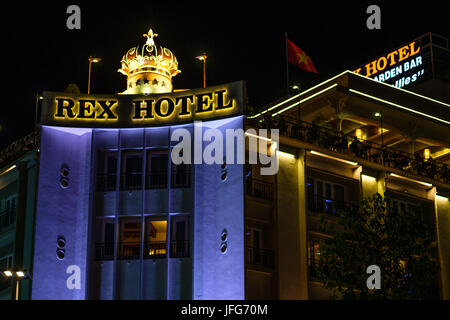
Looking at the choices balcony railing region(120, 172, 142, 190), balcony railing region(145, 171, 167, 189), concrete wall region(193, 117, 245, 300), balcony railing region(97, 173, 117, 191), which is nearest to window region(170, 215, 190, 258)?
concrete wall region(193, 117, 245, 300)

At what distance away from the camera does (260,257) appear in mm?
41781

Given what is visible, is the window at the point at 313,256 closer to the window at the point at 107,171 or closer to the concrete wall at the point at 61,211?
the window at the point at 107,171

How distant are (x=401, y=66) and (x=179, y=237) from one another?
3386 centimetres

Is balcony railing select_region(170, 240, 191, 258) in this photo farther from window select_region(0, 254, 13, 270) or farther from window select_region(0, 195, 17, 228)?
window select_region(0, 195, 17, 228)

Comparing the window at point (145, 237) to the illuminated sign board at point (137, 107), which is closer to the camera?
the window at point (145, 237)

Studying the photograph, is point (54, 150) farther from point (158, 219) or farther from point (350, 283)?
point (350, 283)

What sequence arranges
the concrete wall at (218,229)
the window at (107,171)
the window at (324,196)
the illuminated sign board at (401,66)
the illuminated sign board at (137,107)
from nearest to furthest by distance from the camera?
the concrete wall at (218,229), the illuminated sign board at (137,107), the window at (107,171), the window at (324,196), the illuminated sign board at (401,66)

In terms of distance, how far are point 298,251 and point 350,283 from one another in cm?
618

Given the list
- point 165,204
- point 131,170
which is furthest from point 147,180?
point 165,204

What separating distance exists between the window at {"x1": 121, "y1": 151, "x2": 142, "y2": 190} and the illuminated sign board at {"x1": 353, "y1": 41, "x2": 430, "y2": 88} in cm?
2980

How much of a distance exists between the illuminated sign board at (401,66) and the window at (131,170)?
1173 inches

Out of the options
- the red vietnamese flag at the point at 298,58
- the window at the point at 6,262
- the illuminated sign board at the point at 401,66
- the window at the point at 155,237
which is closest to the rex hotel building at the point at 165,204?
the window at the point at 155,237

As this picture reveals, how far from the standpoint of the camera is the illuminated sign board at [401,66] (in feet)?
216

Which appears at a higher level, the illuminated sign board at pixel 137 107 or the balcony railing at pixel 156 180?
the illuminated sign board at pixel 137 107
